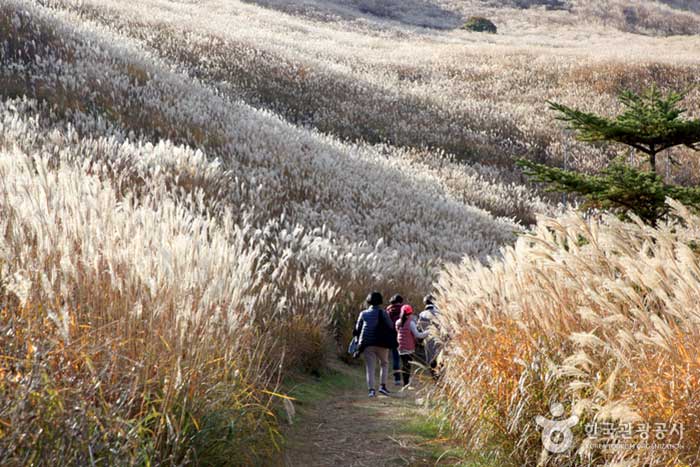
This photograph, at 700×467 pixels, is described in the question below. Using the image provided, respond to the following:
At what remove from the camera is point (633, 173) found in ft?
26.2

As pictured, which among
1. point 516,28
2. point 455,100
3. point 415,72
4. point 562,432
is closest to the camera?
point 562,432

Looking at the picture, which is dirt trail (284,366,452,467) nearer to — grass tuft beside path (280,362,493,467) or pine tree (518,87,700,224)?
grass tuft beside path (280,362,493,467)

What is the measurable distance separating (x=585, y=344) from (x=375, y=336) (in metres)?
4.20

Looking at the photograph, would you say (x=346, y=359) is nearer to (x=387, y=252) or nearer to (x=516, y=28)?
(x=387, y=252)

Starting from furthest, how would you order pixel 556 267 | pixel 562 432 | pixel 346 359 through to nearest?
pixel 346 359 < pixel 556 267 < pixel 562 432

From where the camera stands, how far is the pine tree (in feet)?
25.9

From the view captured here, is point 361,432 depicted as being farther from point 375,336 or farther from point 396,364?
point 396,364

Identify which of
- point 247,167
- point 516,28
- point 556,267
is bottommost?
point 247,167

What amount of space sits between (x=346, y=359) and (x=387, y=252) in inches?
151

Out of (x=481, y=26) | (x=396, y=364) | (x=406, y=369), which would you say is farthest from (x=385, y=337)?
(x=481, y=26)

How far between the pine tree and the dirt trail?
3333 mm

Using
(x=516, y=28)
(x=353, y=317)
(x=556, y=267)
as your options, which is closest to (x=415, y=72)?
(x=353, y=317)

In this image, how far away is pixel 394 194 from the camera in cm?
1791

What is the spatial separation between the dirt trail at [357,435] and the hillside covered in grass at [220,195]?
45cm
